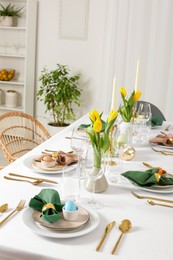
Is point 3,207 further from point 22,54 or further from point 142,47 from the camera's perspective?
point 22,54

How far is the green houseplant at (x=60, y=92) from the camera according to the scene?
4375 mm

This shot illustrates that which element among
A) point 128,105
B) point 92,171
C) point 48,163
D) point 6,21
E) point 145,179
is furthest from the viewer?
point 6,21

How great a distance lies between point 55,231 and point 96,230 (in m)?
0.13

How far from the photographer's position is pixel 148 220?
1.25 m

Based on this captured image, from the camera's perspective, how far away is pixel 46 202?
123 cm

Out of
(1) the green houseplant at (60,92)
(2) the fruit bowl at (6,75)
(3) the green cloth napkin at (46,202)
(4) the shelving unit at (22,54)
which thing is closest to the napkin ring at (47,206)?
(3) the green cloth napkin at (46,202)

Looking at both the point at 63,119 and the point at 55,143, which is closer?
the point at 55,143

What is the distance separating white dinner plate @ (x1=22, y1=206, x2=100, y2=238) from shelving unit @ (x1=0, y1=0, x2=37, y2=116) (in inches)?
141

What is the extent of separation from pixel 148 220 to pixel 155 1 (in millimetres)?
3360

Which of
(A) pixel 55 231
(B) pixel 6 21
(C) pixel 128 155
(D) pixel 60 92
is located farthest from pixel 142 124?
(B) pixel 6 21

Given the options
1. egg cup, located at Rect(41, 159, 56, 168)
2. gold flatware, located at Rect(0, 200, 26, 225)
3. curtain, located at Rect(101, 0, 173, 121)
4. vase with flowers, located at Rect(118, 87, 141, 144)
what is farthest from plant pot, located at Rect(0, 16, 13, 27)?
gold flatware, located at Rect(0, 200, 26, 225)

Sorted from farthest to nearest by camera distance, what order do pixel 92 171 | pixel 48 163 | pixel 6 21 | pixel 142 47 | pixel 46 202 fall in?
pixel 6 21 → pixel 142 47 → pixel 48 163 → pixel 92 171 → pixel 46 202

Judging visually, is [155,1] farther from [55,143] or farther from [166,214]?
[166,214]

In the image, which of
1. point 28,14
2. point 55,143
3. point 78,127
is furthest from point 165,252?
point 28,14
